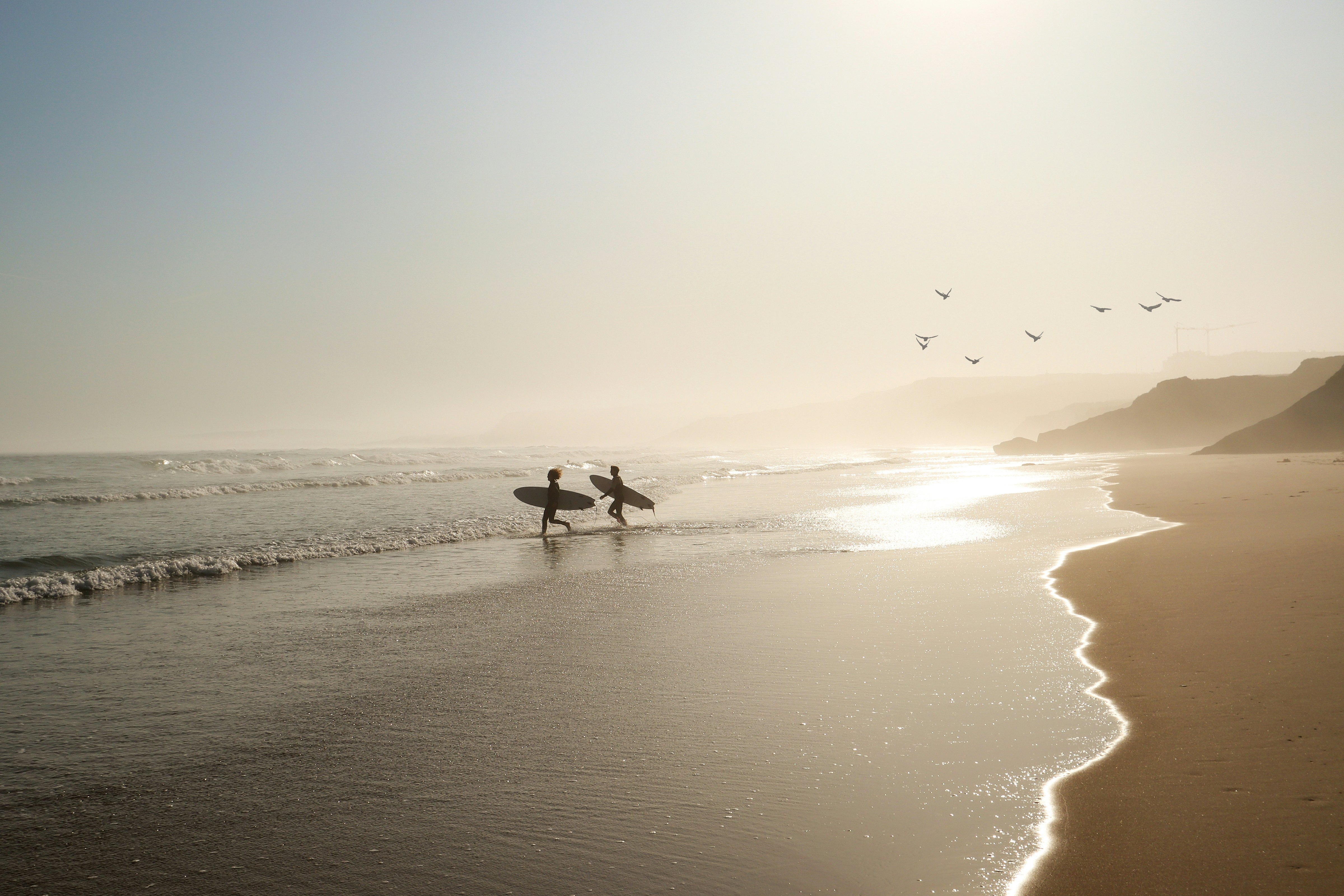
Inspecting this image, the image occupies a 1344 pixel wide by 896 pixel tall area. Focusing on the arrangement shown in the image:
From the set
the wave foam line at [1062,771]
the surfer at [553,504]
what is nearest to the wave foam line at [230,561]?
the surfer at [553,504]

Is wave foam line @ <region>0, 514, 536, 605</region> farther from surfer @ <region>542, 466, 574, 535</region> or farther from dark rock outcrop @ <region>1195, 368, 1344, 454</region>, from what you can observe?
dark rock outcrop @ <region>1195, 368, 1344, 454</region>

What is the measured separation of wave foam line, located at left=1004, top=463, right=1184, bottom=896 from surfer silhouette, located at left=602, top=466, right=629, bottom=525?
479 inches

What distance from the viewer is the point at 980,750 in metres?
4.70

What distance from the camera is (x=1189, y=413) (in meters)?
78.7

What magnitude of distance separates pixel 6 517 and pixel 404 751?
24172 mm

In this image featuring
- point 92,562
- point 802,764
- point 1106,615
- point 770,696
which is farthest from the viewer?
point 92,562

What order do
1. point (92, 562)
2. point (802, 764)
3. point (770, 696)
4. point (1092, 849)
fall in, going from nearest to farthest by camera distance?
point (1092, 849) → point (802, 764) → point (770, 696) → point (92, 562)

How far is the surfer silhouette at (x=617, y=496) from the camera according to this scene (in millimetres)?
20469

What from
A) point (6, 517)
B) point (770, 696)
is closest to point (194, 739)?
point (770, 696)

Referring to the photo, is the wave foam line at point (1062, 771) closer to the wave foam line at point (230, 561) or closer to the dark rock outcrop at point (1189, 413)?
the wave foam line at point (230, 561)

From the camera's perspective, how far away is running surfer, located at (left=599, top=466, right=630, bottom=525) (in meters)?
20.5

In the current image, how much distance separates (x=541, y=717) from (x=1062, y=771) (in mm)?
3473

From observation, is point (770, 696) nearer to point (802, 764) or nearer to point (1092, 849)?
point (802, 764)

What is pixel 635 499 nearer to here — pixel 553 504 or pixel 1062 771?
pixel 553 504
